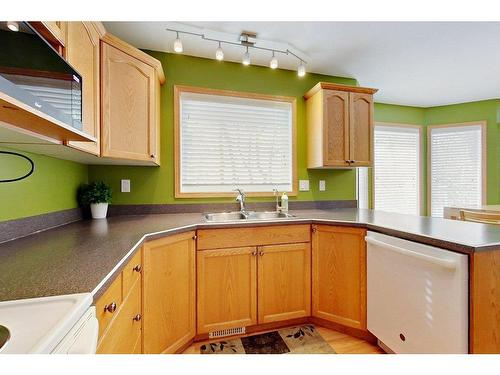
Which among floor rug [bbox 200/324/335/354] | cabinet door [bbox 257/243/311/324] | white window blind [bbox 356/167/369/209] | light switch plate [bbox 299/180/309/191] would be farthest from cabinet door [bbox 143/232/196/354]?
white window blind [bbox 356/167/369/209]

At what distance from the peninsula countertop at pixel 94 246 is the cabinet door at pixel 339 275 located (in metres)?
0.11

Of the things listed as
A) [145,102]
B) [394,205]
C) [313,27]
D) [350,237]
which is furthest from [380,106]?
[145,102]

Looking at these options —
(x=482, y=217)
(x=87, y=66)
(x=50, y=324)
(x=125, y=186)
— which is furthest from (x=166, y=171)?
(x=482, y=217)

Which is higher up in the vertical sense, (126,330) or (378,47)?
(378,47)

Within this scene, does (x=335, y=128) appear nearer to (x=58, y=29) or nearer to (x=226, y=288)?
(x=226, y=288)

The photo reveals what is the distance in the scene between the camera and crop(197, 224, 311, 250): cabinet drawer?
1.67 metres

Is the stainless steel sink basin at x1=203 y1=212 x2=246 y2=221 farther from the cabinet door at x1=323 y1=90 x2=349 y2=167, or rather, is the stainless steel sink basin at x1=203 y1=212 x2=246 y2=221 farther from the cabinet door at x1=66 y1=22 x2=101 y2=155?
the cabinet door at x1=66 y1=22 x2=101 y2=155

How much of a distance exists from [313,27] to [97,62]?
1.57m

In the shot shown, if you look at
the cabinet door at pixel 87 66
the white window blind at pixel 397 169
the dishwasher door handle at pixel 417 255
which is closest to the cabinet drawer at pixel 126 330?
the cabinet door at pixel 87 66

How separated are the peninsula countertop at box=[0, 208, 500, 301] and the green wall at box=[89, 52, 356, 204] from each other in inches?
24.3

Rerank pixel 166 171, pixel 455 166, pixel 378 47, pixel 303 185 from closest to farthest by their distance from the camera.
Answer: pixel 378 47 → pixel 166 171 → pixel 303 185 → pixel 455 166

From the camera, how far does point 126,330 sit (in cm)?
98

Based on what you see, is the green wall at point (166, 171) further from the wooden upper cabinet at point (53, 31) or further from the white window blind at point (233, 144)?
the wooden upper cabinet at point (53, 31)

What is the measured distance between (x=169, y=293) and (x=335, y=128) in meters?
2.03
